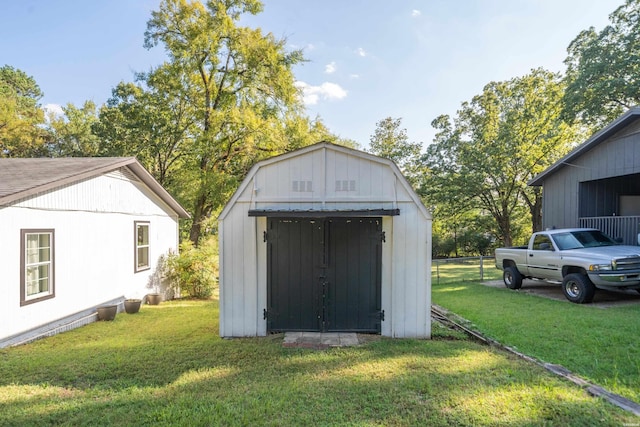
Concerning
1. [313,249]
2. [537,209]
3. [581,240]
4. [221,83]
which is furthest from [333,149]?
[537,209]

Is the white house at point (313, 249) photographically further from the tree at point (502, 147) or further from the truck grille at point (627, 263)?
the tree at point (502, 147)

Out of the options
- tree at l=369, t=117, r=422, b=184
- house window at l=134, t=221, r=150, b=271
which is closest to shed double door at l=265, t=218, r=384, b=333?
house window at l=134, t=221, r=150, b=271

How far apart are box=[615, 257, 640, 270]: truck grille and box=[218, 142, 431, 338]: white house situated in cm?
507

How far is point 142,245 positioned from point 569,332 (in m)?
10.8

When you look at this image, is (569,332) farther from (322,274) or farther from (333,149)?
(333,149)

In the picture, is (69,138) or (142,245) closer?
(142,245)

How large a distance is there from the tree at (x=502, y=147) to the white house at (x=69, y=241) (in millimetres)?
18857

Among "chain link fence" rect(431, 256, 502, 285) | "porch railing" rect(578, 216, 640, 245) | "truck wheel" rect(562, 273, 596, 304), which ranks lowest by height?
"chain link fence" rect(431, 256, 502, 285)

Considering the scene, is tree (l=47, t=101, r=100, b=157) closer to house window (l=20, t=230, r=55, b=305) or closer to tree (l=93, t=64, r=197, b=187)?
tree (l=93, t=64, r=197, b=187)

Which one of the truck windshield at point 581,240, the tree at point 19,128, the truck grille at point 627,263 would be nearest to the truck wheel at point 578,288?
the truck grille at point 627,263

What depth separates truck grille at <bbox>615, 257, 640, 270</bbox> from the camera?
22.5 feet

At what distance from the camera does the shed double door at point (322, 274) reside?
5.57 meters

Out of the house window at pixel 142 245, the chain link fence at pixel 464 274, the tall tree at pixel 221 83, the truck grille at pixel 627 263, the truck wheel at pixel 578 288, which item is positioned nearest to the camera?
the truck grille at pixel 627 263

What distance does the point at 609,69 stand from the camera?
15.2 metres
